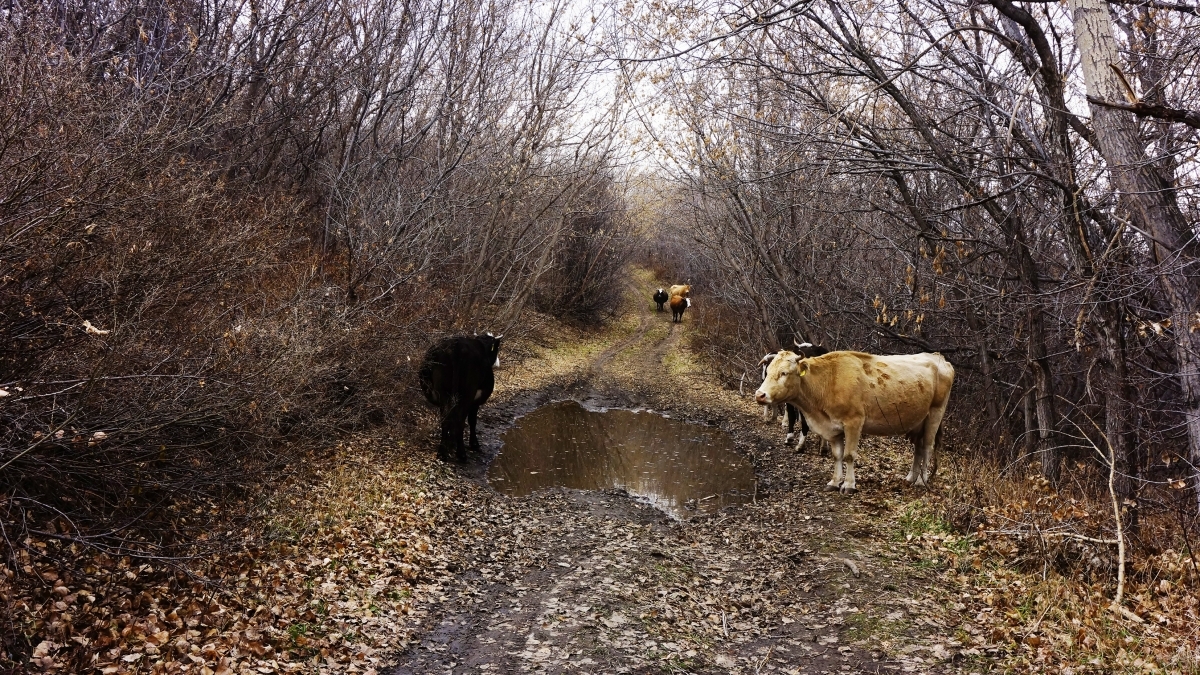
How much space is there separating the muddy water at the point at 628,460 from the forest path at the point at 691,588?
1.67 ft

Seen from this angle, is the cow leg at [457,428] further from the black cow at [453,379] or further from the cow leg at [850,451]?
the cow leg at [850,451]

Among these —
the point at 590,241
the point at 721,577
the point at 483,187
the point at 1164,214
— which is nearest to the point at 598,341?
the point at 590,241

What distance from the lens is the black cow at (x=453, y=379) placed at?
10.8 m

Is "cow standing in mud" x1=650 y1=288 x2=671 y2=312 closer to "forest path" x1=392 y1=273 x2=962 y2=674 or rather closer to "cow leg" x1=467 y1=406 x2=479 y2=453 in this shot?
"forest path" x1=392 y1=273 x2=962 y2=674

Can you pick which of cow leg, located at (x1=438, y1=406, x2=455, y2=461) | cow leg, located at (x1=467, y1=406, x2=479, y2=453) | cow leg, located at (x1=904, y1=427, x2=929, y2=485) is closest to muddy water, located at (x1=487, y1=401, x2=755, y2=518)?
cow leg, located at (x1=467, y1=406, x2=479, y2=453)

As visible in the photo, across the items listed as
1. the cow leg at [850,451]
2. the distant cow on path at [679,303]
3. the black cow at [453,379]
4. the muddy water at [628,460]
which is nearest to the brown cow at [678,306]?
the distant cow on path at [679,303]

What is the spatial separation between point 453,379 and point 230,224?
395 centimetres

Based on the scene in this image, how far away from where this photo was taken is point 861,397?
9648 millimetres

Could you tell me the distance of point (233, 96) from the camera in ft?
36.4

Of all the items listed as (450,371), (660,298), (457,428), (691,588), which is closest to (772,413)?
(457,428)

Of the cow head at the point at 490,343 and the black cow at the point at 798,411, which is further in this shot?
the black cow at the point at 798,411

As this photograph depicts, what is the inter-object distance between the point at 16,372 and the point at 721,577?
633 cm

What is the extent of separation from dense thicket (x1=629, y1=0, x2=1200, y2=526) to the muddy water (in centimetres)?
350

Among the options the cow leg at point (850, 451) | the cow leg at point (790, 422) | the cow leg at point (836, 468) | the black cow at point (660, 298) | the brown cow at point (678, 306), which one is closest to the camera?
the cow leg at point (850, 451)
